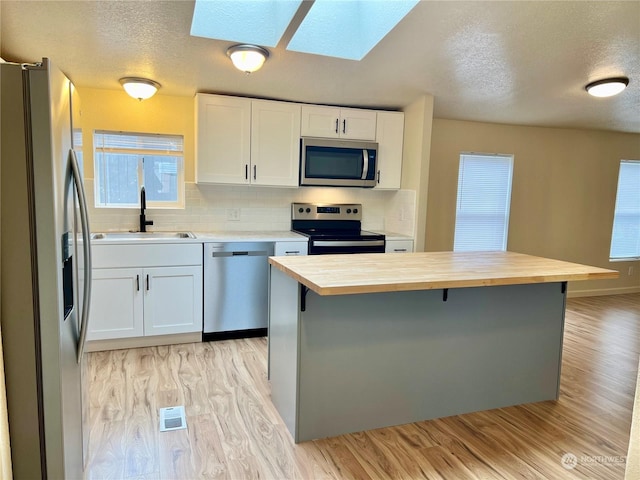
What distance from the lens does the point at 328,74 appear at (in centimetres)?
311

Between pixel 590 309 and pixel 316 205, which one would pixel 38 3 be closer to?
pixel 316 205

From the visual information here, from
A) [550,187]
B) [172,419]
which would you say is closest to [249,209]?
[172,419]

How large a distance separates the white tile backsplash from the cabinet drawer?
2.04 ft

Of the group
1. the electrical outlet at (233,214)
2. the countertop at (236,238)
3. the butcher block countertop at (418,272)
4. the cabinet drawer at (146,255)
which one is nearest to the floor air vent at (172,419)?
the butcher block countertop at (418,272)

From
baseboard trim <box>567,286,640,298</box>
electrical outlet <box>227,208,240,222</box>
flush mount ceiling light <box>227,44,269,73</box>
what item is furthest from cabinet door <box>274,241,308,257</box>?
baseboard trim <box>567,286,640,298</box>

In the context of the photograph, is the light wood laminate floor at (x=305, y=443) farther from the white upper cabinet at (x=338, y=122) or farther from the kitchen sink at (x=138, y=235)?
the white upper cabinet at (x=338, y=122)

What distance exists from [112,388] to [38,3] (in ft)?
7.28

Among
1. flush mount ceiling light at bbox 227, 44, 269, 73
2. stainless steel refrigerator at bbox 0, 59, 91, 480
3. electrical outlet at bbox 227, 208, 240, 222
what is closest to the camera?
stainless steel refrigerator at bbox 0, 59, 91, 480

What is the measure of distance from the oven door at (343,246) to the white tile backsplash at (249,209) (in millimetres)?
437

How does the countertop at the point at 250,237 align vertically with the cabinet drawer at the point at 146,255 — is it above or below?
above

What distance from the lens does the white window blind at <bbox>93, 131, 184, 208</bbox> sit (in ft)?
12.1

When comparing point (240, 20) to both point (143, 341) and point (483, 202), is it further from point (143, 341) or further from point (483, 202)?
point (483, 202)

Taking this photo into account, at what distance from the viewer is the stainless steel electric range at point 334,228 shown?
12.2ft

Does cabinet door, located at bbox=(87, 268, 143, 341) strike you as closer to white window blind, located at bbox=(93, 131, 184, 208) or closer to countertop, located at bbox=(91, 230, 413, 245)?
countertop, located at bbox=(91, 230, 413, 245)
